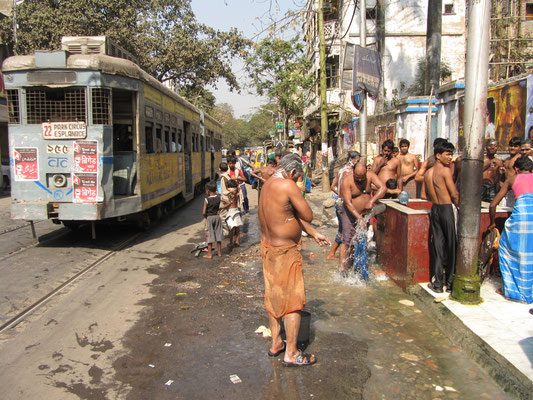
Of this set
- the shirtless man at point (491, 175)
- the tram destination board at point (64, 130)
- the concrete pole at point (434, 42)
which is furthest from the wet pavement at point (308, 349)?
the concrete pole at point (434, 42)

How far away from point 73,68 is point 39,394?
6154 mm

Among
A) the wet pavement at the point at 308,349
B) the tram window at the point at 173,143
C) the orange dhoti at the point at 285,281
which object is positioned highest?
the tram window at the point at 173,143

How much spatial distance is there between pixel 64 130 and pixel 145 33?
63.4 feet

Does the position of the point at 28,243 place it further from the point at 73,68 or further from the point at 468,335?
the point at 468,335

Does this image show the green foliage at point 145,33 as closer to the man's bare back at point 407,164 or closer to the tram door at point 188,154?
the tram door at point 188,154

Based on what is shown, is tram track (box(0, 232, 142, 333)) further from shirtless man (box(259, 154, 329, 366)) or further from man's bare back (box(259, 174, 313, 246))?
man's bare back (box(259, 174, 313, 246))

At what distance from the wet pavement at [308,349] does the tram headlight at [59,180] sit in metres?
3.10

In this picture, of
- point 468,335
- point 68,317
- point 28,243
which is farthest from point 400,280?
point 28,243

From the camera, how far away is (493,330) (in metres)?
4.31

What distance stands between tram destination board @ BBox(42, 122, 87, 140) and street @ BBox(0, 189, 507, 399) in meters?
2.24

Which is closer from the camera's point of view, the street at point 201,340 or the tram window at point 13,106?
the street at point 201,340

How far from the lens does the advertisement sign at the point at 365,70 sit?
1126cm

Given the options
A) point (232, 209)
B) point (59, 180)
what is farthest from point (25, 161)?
point (232, 209)

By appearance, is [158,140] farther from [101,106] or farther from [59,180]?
[59,180]
